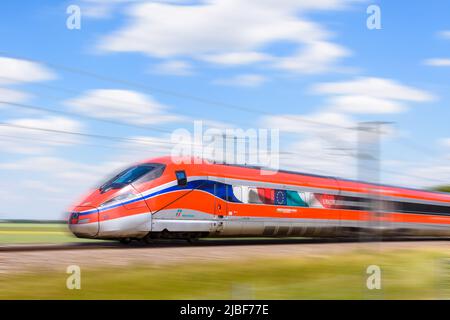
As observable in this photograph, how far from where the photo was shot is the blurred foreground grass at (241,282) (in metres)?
9.54

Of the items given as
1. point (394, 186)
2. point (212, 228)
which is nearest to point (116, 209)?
point (212, 228)

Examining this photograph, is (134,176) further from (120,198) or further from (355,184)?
(355,184)

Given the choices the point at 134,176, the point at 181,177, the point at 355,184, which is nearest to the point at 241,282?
the point at 134,176

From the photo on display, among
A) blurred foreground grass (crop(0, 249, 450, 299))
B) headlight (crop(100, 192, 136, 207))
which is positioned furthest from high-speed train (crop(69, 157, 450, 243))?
blurred foreground grass (crop(0, 249, 450, 299))

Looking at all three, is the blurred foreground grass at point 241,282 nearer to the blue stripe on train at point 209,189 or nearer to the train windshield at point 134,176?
the blue stripe on train at point 209,189

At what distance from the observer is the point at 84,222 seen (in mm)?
18422

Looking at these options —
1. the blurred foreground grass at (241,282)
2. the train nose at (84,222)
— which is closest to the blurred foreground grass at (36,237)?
the train nose at (84,222)

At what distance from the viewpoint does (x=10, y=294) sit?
9.17 metres

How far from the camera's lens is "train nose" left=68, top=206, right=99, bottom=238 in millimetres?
18281

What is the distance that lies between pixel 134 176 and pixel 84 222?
2.12 metres

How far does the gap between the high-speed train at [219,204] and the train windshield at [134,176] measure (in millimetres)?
32
